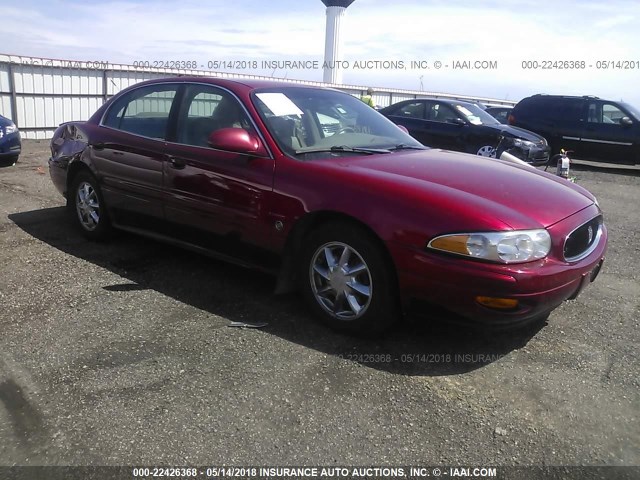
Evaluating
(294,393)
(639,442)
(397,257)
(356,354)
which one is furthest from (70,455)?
(639,442)

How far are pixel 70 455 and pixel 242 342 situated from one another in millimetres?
1190

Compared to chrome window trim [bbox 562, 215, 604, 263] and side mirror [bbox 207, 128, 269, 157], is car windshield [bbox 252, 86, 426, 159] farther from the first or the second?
chrome window trim [bbox 562, 215, 604, 263]

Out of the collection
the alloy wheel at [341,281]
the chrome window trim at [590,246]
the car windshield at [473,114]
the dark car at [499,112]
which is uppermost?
the dark car at [499,112]

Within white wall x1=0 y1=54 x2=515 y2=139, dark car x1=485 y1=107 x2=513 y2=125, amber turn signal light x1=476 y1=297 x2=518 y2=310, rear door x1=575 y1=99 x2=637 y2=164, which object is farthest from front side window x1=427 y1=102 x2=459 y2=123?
amber turn signal light x1=476 y1=297 x2=518 y2=310

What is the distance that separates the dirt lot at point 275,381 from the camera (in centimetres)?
243

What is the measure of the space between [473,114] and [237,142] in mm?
8861

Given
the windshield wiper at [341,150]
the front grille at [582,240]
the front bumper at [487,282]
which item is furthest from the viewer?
the windshield wiper at [341,150]

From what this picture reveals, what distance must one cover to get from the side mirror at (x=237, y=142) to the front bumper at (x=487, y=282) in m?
1.20

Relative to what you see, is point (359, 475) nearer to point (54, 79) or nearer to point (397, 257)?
point (397, 257)

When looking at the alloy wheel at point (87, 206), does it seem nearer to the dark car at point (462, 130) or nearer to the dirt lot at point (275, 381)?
the dirt lot at point (275, 381)

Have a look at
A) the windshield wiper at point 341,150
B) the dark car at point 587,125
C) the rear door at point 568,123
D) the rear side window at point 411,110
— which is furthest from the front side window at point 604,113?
the windshield wiper at point 341,150

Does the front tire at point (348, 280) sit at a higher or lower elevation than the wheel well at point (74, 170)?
lower

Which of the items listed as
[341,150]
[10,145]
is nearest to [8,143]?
[10,145]

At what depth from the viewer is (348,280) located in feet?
10.9
